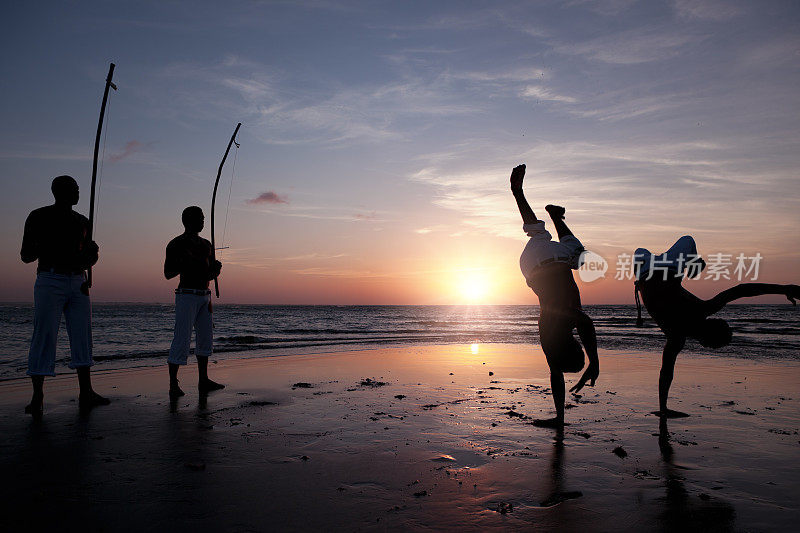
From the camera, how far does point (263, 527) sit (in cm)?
276

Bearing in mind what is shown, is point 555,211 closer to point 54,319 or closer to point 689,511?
point 689,511

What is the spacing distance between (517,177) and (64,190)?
223 inches

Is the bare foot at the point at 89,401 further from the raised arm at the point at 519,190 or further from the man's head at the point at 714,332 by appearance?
the man's head at the point at 714,332

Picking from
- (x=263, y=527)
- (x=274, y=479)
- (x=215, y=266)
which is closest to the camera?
(x=263, y=527)

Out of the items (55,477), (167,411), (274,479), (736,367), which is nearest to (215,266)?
(167,411)

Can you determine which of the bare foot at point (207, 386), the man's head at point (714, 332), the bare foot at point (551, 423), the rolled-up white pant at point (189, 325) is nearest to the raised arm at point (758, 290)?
the man's head at point (714, 332)

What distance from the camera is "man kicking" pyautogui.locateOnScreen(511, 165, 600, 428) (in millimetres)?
4445

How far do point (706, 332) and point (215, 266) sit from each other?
680 centimetres

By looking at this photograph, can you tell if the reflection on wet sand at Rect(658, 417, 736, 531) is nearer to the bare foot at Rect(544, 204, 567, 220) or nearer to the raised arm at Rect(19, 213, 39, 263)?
the bare foot at Rect(544, 204, 567, 220)

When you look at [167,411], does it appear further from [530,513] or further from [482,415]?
[530,513]

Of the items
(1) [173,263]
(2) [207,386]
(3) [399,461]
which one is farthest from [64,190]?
(3) [399,461]

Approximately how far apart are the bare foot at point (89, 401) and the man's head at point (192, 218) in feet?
8.69

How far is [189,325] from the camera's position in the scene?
686 cm

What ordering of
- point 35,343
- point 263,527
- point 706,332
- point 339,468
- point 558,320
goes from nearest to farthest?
1. point 263,527
2. point 339,468
3. point 558,320
4. point 706,332
5. point 35,343
